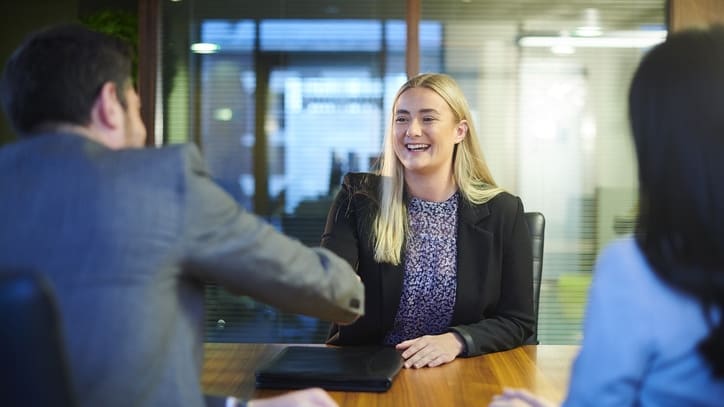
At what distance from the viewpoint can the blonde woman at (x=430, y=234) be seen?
2.42 metres

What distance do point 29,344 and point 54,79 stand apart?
1.72ft

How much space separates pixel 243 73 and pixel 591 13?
1.97 m

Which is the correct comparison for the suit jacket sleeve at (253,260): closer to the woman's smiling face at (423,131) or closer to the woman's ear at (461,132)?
the woman's smiling face at (423,131)

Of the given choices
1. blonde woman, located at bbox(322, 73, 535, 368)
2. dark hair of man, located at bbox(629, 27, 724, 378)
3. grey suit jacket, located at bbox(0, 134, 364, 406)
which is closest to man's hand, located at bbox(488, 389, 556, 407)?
dark hair of man, located at bbox(629, 27, 724, 378)

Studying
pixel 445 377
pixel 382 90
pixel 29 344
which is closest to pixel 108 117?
pixel 29 344

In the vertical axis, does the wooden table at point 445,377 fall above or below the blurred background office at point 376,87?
below

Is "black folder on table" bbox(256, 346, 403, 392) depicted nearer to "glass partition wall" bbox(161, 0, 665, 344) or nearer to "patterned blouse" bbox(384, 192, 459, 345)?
"patterned blouse" bbox(384, 192, 459, 345)

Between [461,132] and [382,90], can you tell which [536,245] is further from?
[382,90]

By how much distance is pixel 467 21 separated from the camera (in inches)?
172

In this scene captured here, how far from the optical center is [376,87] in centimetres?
436

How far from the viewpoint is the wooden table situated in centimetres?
162

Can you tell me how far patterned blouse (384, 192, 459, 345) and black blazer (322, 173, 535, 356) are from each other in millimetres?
35

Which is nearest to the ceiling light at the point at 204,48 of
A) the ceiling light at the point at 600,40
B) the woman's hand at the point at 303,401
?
the ceiling light at the point at 600,40

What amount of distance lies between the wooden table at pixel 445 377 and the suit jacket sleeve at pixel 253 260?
0.30 m
